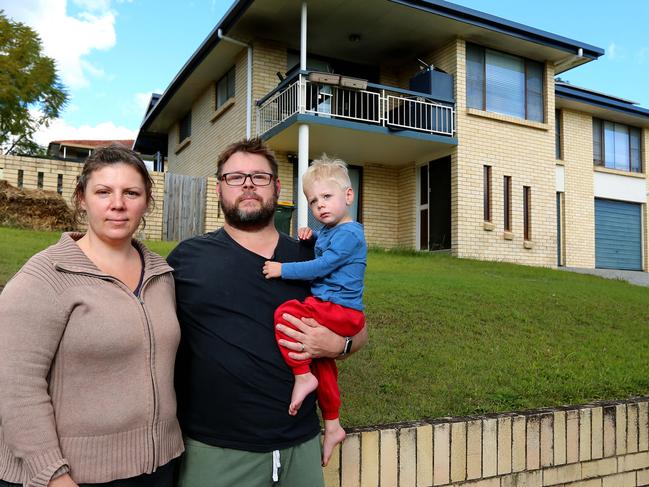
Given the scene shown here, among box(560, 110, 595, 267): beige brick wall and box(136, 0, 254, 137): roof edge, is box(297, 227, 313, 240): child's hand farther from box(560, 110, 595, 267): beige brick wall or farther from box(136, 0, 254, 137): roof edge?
box(560, 110, 595, 267): beige brick wall

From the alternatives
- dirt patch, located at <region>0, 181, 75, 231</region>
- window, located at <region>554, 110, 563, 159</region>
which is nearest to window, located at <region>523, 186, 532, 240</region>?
window, located at <region>554, 110, 563, 159</region>

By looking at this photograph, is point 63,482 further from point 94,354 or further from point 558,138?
point 558,138

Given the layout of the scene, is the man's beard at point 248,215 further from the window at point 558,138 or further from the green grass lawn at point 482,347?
the window at point 558,138

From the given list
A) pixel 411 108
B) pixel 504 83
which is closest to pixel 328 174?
pixel 411 108

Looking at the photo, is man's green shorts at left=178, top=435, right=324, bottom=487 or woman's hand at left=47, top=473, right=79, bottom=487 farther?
man's green shorts at left=178, top=435, right=324, bottom=487

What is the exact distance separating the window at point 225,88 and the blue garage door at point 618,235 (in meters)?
12.5

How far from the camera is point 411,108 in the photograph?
14266mm

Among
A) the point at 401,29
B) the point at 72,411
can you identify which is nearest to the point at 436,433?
the point at 72,411

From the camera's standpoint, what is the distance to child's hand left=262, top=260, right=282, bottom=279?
223 centimetres

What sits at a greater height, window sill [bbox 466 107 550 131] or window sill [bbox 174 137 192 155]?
window sill [bbox 174 137 192 155]

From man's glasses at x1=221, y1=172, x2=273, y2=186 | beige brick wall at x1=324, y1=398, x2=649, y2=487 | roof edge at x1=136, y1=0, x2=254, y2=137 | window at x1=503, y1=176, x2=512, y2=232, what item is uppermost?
roof edge at x1=136, y1=0, x2=254, y2=137

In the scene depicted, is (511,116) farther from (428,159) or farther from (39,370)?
(39,370)

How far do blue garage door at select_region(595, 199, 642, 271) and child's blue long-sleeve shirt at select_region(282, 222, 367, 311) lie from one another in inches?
727

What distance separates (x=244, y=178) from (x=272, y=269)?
42cm
